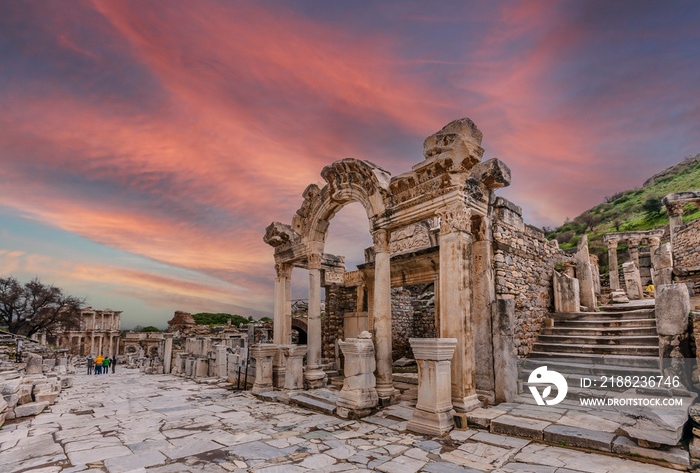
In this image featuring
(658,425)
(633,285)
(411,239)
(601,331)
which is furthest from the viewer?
(633,285)

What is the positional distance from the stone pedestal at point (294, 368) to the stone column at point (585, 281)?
9.40m

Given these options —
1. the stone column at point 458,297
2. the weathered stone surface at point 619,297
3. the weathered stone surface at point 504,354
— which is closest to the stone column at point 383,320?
the stone column at point 458,297

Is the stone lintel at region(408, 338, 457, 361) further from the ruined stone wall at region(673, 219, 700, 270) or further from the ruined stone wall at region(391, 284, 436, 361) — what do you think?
the ruined stone wall at region(673, 219, 700, 270)

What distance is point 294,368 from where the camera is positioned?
9.83m

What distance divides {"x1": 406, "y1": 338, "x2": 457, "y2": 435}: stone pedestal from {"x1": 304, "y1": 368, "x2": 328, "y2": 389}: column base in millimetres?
4526

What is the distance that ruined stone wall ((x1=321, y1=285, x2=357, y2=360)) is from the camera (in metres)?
15.7

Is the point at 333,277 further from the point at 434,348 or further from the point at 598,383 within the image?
the point at 598,383

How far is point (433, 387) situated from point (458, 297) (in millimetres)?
1727

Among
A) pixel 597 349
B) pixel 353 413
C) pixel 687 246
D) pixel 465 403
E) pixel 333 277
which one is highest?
pixel 687 246

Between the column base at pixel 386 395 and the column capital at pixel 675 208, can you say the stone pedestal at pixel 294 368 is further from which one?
the column capital at pixel 675 208

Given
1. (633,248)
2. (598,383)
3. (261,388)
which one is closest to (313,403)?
(261,388)

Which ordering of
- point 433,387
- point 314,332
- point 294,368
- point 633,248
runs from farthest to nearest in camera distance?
1. point 633,248
2. point 314,332
3. point 294,368
4. point 433,387

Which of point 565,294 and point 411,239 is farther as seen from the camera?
point 411,239

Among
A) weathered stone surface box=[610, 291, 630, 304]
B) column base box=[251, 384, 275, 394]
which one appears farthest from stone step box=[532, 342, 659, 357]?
weathered stone surface box=[610, 291, 630, 304]
